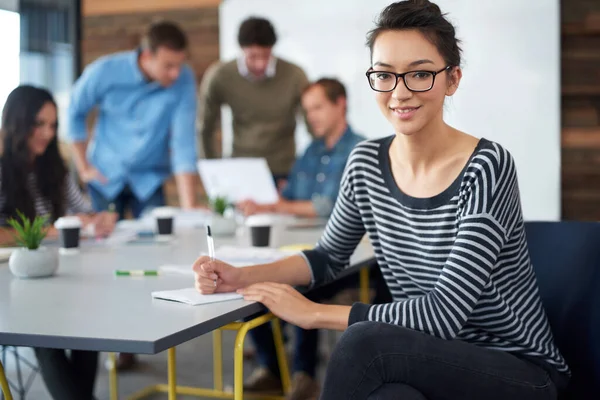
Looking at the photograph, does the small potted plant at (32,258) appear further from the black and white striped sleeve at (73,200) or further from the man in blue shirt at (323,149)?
the man in blue shirt at (323,149)

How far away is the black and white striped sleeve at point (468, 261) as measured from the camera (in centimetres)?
125

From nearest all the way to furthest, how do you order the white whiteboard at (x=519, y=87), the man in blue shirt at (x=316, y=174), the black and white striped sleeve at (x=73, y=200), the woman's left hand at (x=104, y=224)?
the woman's left hand at (x=104, y=224) < the black and white striped sleeve at (x=73, y=200) < the man in blue shirt at (x=316, y=174) < the white whiteboard at (x=519, y=87)

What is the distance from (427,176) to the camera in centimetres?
143

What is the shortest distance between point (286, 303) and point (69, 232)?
0.93 meters

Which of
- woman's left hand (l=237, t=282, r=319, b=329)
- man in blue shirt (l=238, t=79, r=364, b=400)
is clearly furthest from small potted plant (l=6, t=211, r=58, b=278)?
man in blue shirt (l=238, t=79, r=364, b=400)

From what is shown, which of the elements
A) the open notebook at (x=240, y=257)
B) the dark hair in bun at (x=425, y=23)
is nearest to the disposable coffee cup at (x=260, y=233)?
the open notebook at (x=240, y=257)

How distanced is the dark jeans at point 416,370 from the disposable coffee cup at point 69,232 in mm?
1110

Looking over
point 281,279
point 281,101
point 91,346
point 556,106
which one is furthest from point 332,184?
point 91,346

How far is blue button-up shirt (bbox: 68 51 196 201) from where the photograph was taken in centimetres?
364

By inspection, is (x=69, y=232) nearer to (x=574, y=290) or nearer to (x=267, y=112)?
(x=574, y=290)

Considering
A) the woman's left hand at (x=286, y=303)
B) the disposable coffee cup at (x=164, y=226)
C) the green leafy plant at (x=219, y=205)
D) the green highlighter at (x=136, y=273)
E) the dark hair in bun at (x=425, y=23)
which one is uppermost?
the dark hair in bun at (x=425, y=23)

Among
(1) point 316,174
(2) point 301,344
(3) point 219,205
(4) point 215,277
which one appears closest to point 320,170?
(1) point 316,174

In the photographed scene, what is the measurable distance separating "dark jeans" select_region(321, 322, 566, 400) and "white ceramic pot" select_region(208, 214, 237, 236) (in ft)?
4.24

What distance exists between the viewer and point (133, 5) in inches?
200
